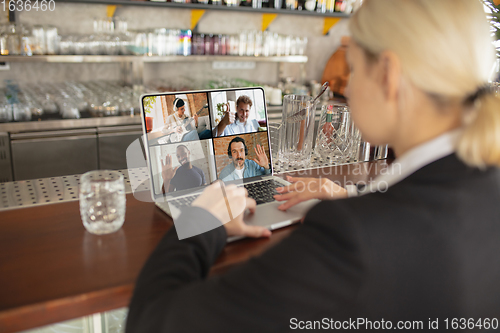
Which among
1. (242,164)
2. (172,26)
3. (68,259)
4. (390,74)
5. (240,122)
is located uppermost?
(172,26)

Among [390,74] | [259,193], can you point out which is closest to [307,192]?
[259,193]

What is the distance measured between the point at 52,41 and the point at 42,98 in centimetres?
37

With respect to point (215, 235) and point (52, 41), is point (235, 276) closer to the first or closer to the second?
point (215, 235)

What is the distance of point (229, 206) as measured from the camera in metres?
0.88

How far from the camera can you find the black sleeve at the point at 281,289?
54 centimetres

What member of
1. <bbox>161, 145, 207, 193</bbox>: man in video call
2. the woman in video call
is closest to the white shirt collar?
the woman in video call

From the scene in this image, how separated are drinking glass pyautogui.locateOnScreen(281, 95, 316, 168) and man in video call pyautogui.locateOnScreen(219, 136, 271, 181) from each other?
0.73 ft

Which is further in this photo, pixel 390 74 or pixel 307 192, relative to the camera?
pixel 307 192

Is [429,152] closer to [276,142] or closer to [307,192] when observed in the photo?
[307,192]

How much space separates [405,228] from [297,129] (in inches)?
38.3

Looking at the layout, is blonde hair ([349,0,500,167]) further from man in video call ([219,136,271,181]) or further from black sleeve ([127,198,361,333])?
man in video call ([219,136,271,181])

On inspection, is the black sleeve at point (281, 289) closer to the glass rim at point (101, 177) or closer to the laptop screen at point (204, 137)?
the glass rim at point (101, 177)

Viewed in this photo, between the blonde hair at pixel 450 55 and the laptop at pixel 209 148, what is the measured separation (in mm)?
503

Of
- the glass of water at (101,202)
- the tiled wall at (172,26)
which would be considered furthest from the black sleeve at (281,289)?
the tiled wall at (172,26)
